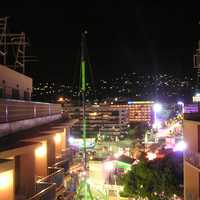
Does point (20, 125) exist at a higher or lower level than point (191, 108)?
lower

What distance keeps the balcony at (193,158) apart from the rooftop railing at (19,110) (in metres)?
5.71

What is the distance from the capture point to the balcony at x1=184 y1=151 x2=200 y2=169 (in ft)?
42.8

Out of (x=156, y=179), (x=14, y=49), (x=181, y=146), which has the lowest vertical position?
(x=156, y=179)

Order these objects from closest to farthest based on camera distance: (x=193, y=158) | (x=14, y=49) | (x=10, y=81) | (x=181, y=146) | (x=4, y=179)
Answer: (x=4, y=179) → (x=10, y=81) → (x=193, y=158) → (x=14, y=49) → (x=181, y=146)

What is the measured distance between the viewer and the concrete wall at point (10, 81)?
11008 mm

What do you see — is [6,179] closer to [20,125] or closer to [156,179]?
[20,125]

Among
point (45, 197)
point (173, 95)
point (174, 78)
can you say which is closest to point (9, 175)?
point (45, 197)

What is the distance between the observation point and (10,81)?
39.2 ft

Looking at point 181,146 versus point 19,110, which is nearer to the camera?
point 19,110

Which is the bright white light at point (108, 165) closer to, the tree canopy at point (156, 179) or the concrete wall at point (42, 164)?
the tree canopy at point (156, 179)

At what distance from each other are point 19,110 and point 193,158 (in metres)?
7.68

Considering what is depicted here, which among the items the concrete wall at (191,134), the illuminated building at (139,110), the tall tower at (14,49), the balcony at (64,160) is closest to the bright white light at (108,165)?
the tall tower at (14,49)

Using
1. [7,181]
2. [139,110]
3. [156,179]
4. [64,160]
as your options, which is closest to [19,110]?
[7,181]

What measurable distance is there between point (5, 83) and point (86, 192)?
14.8ft
